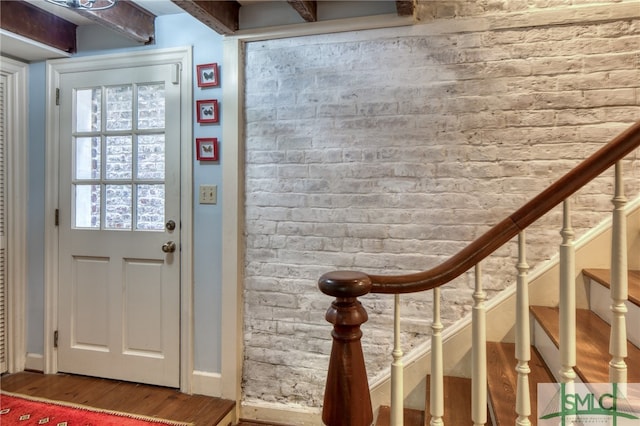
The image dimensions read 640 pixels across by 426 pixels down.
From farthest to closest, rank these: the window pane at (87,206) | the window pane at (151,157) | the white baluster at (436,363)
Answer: the window pane at (87,206)
the window pane at (151,157)
the white baluster at (436,363)

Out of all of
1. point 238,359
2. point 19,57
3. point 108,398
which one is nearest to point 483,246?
point 238,359

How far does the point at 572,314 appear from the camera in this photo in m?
0.89

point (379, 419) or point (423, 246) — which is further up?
point (423, 246)

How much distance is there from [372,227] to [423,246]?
0.90 ft

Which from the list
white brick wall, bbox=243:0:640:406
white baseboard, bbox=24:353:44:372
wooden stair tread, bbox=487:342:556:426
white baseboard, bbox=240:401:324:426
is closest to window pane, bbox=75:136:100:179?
white brick wall, bbox=243:0:640:406

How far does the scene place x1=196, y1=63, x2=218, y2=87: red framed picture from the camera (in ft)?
6.67

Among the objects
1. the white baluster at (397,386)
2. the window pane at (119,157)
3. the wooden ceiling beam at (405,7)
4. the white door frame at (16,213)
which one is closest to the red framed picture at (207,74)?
the window pane at (119,157)

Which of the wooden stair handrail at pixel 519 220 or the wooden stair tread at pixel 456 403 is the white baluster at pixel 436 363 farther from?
the wooden stair tread at pixel 456 403

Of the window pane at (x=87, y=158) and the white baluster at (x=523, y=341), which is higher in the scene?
the window pane at (x=87, y=158)

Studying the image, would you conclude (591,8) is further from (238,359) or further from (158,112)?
(238,359)

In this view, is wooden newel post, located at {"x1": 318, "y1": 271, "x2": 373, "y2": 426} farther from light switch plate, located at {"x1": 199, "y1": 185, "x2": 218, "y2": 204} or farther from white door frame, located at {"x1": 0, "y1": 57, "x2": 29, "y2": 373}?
white door frame, located at {"x1": 0, "y1": 57, "x2": 29, "y2": 373}

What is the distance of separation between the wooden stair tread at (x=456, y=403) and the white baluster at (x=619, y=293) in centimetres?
65

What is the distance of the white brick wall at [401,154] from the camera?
165 cm

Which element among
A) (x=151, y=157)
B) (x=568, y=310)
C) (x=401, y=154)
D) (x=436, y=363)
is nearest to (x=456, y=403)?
(x=436, y=363)
